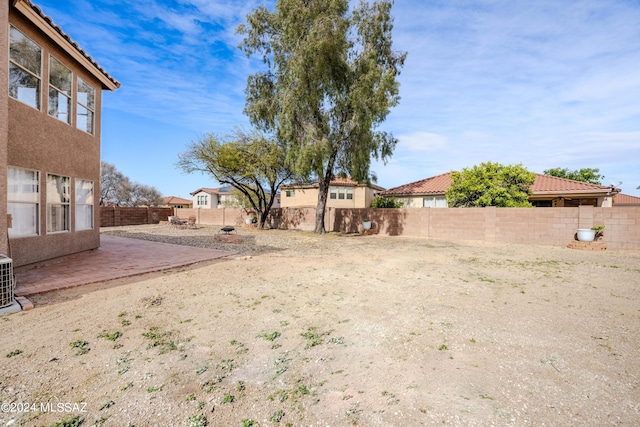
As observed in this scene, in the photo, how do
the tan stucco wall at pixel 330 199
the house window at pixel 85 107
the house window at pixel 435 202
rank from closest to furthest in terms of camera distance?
the house window at pixel 85 107 < the house window at pixel 435 202 < the tan stucco wall at pixel 330 199

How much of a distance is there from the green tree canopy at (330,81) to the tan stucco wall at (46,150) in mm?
10290

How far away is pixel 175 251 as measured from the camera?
10930 mm

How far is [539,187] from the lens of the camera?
839 inches

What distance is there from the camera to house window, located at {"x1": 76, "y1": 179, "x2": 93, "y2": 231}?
9112 millimetres

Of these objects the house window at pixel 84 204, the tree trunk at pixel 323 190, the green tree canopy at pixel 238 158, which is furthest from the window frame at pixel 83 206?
the tree trunk at pixel 323 190

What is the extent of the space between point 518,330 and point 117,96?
48.0 ft

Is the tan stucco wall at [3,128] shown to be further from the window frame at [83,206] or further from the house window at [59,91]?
the window frame at [83,206]

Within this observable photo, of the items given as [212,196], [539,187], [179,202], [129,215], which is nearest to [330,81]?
[539,187]

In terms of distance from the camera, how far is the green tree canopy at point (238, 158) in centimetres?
2142

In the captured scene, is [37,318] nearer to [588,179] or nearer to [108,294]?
[108,294]

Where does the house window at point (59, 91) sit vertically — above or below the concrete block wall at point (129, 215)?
above

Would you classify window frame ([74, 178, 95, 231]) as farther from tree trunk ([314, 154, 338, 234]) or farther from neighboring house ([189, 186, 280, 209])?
neighboring house ([189, 186, 280, 209])

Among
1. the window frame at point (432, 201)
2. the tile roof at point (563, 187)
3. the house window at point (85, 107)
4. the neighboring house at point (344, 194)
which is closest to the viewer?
the house window at point (85, 107)

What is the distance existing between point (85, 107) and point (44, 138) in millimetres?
2490
